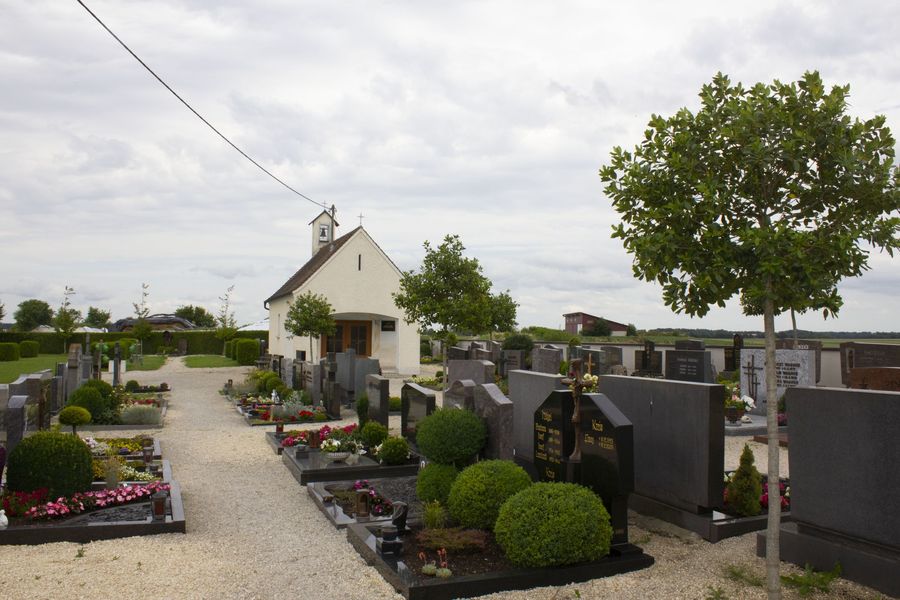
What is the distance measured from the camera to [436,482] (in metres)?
8.36

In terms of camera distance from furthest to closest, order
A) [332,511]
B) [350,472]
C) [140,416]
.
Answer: [140,416]
[350,472]
[332,511]

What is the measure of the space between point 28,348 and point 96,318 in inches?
1152

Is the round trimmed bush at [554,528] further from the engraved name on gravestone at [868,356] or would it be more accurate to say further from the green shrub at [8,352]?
the green shrub at [8,352]

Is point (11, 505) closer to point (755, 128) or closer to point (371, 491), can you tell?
point (371, 491)

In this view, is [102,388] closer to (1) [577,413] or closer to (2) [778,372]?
(1) [577,413]

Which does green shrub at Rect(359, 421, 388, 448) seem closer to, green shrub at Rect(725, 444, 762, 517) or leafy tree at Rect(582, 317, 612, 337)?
green shrub at Rect(725, 444, 762, 517)

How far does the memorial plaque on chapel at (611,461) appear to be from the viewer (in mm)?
6727

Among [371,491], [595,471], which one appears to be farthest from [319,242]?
[595,471]

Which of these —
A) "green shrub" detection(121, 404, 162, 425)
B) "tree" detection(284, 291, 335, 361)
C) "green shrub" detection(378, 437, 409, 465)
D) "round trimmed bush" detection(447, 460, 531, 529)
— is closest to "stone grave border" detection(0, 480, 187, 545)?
"round trimmed bush" detection(447, 460, 531, 529)

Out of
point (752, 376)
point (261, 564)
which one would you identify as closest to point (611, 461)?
point (261, 564)

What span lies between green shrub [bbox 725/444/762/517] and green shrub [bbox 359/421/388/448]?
5.91 meters

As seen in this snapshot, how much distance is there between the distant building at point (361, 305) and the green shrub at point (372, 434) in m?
20.5

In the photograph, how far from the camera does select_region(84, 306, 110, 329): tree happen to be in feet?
221

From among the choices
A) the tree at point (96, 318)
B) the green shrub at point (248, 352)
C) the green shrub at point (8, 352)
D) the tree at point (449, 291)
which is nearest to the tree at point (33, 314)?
the tree at point (96, 318)
